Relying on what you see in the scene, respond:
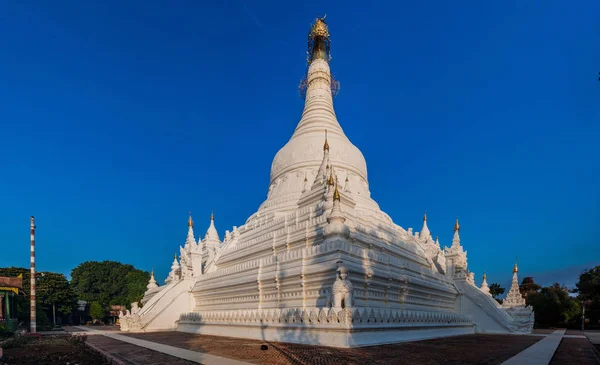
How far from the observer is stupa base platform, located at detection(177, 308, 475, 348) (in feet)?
42.6

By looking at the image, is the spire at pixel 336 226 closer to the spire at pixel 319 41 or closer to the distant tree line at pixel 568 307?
the spire at pixel 319 41

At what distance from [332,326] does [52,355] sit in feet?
36.2

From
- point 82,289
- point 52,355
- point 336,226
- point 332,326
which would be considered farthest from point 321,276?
point 82,289

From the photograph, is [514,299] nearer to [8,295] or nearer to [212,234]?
[212,234]

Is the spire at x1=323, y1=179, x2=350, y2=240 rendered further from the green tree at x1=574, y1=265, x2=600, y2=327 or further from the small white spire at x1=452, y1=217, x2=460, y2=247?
the green tree at x1=574, y1=265, x2=600, y2=327

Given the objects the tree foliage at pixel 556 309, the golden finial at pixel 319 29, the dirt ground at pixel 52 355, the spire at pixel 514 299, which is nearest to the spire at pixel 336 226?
the dirt ground at pixel 52 355

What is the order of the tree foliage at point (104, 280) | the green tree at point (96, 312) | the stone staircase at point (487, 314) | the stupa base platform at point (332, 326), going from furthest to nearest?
the tree foliage at point (104, 280) → the green tree at point (96, 312) → the stone staircase at point (487, 314) → the stupa base platform at point (332, 326)

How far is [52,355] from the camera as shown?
43.5ft

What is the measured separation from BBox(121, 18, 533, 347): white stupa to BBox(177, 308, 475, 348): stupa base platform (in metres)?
0.04

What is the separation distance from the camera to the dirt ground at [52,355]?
11.7 metres

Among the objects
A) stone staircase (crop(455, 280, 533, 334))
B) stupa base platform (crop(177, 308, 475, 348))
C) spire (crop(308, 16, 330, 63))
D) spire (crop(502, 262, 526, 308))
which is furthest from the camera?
spire (crop(308, 16, 330, 63))

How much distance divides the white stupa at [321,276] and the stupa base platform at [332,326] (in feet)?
0.15

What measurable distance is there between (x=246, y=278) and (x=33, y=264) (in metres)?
21.0

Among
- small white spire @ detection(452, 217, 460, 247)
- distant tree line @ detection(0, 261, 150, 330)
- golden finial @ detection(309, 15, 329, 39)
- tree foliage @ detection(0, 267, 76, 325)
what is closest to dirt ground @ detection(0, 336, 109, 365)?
distant tree line @ detection(0, 261, 150, 330)
